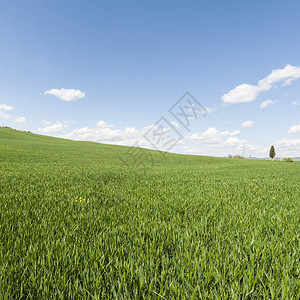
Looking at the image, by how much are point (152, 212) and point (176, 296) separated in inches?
84.7

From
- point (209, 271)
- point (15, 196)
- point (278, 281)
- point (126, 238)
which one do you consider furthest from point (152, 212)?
point (15, 196)

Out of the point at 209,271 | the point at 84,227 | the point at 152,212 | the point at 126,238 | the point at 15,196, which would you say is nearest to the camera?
the point at 209,271

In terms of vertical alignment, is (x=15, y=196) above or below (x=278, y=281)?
below

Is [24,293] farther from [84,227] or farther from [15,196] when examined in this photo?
[15,196]

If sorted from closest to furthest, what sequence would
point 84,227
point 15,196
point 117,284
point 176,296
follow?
point 176,296, point 117,284, point 84,227, point 15,196

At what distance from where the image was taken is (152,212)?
137 inches

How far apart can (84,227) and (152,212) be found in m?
1.38

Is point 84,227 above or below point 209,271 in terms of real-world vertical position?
below

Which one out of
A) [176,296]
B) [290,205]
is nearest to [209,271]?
[176,296]

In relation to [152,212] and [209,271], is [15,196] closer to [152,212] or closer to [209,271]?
[152,212]

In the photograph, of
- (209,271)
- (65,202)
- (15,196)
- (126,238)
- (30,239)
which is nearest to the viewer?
(209,271)

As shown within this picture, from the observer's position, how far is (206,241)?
2230mm

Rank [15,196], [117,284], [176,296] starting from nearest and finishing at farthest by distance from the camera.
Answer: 1. [176,296]
2. [117,284]
3. [15,196]

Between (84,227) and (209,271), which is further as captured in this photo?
(84,227)
